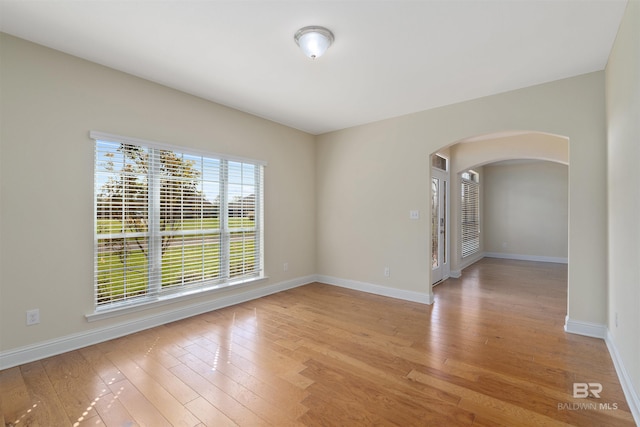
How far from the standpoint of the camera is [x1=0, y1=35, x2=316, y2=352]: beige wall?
2.38 m

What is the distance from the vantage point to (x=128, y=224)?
3043 millimetres

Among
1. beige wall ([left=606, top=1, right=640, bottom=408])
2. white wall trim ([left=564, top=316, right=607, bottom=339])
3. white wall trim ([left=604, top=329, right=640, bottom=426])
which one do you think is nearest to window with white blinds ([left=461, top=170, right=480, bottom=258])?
white wall trim ([left=564, top=316, right=607, bottom=339])

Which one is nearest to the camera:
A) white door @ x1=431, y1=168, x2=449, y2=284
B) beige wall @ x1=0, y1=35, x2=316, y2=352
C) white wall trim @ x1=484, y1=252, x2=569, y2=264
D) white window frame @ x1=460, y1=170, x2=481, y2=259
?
beige wall @ x1=0, y1=35, x2=316, y2=352

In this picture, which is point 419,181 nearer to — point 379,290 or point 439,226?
point 439,226

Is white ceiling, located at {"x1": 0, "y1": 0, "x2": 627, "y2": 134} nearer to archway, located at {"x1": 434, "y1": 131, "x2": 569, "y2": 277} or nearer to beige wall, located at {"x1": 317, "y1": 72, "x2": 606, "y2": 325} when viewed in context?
beige wall, located at {"x1": 317, "y1": 72, "x2": 606, "y2": 325}

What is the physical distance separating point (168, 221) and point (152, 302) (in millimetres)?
939

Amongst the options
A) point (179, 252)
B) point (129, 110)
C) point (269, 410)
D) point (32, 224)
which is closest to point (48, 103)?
point (129, 110)

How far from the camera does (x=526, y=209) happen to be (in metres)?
7.78

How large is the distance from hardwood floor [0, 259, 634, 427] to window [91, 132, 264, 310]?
57 centimetres

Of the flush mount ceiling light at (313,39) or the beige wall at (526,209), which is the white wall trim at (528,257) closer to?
the beige wall at (526,209)

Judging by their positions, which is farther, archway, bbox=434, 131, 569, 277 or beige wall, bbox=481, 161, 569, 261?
beige wall, bbox=481, 161, 569, 261

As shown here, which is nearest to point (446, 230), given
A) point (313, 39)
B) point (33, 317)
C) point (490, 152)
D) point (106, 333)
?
point (490, 152)

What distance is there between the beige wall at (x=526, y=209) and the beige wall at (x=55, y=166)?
8.35m

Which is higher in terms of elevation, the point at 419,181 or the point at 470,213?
the point at 419,181
